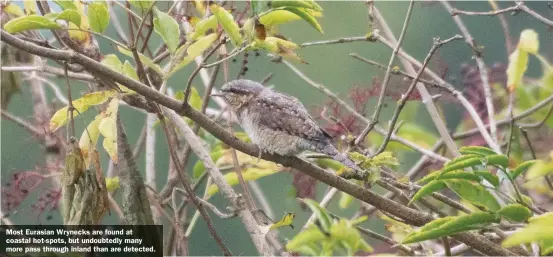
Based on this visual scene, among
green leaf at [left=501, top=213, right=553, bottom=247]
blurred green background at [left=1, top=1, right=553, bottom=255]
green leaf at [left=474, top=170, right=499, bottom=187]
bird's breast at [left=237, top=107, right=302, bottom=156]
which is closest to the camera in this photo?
green leaf at [left=501, top=213, right=553, bottom=247]

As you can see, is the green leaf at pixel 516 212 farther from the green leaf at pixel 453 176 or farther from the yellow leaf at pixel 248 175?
the yellow leaf at pixel 248 175

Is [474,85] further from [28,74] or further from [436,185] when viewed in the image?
[28,74]

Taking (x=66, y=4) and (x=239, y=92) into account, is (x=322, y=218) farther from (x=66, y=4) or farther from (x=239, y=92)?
(x=239, y=92)

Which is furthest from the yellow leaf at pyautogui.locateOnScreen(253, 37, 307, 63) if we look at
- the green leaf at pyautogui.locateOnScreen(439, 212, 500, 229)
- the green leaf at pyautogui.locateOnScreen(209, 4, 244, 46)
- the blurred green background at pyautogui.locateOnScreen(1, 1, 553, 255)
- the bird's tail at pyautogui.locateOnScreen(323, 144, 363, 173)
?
the blurred green background at pyautogui.locateOnScreen(1, 1, 553, 255)

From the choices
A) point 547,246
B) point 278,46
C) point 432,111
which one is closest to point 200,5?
point 278,46

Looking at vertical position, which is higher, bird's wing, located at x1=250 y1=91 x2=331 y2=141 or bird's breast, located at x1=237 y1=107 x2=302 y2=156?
bird's wing, located at x1=250 y1=91 x2=331 y2=141

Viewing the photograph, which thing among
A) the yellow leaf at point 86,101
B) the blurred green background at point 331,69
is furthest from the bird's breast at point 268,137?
the yellow leaf at point 86,101

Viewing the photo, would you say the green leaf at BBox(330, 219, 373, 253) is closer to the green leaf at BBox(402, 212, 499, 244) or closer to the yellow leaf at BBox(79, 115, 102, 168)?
the green leaf at BBox(402, 212, 499, 244)

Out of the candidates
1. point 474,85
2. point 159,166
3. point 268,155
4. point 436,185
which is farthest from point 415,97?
point 436,185
